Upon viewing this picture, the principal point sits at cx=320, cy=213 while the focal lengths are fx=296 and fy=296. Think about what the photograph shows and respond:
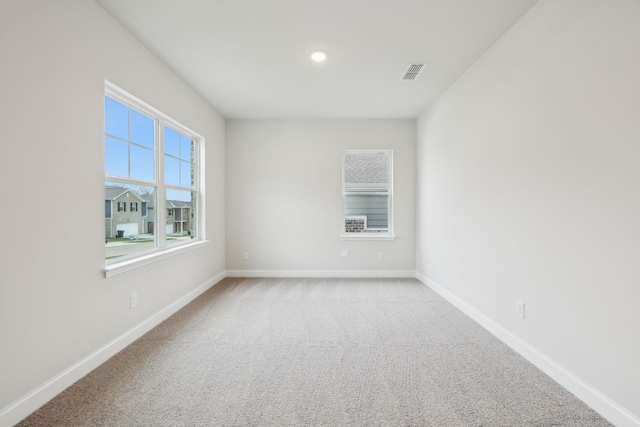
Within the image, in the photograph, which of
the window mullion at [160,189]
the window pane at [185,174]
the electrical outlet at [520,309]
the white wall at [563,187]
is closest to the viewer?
the white wall at [563,187]

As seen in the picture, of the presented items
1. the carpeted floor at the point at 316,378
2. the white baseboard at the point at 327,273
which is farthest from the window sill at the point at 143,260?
the white baseboard at the point at 327,273

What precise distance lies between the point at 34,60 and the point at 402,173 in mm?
4427

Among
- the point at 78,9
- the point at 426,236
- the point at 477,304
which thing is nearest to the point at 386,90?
the point at 426,236

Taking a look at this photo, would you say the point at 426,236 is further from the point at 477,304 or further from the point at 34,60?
the point at 34,60

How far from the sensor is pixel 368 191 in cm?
500

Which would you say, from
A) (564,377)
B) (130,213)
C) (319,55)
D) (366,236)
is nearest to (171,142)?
(130,213)

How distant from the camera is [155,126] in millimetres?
3045

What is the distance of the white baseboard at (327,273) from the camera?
4.91m

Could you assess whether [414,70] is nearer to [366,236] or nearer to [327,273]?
[366,236]

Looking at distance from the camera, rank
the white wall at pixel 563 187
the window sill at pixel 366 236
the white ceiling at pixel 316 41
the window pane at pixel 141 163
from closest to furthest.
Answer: the white wall at pixel 563 187
the white ceiling at pixel 316 41
the window pane at pixel 141 163
the window sill at pixel 366 236

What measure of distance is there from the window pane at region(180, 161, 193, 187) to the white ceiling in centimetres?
96

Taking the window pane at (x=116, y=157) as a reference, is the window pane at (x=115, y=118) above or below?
above

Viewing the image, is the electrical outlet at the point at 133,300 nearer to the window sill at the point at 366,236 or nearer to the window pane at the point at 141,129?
the window pane at the point at 141,129

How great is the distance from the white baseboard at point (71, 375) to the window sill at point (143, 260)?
54 cm
